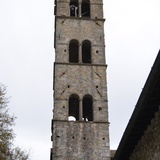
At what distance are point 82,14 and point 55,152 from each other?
9.06 m

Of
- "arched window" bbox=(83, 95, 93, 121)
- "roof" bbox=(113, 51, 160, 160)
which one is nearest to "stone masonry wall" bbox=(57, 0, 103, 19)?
"arched window" bbox=(83, 95, 93, 121)

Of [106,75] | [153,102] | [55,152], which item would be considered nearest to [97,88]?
[106,75]

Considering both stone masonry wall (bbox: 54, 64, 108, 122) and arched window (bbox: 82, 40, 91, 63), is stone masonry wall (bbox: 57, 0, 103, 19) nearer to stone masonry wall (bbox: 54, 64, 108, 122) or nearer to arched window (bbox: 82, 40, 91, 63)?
arched window (bbox: 82, 40, 91, 63)

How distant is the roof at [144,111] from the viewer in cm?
916

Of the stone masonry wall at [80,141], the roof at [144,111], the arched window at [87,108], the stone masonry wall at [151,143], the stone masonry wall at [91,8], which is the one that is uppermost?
the stone masonry wall at [91,8]

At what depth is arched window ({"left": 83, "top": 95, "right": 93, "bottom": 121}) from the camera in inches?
Result: 928

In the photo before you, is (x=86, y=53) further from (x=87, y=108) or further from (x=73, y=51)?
(x=87, y=108)

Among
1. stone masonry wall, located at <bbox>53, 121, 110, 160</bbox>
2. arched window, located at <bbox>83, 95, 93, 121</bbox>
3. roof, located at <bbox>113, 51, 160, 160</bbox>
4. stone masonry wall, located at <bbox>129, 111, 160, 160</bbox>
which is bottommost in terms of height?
stone masonry wall, located at <bbox>129, 111, 160, 160</bbox>

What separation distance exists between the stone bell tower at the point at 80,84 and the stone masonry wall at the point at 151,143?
10.2 metres

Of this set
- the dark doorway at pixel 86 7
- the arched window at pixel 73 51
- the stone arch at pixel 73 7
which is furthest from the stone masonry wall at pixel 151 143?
the stone arch at pixel 73 7

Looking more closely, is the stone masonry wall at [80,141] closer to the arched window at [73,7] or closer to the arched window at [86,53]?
the arched window at [86,53]

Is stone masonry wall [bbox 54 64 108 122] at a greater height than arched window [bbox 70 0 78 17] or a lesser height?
lesser

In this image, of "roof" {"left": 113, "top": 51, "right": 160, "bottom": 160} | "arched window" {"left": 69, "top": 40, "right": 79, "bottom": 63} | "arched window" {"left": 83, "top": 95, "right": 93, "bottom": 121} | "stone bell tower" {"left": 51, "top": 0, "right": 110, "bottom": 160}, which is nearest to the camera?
"roof" {"left": 113, "top": 51, "right": 160, "bottom": 160}

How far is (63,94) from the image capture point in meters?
23.2
